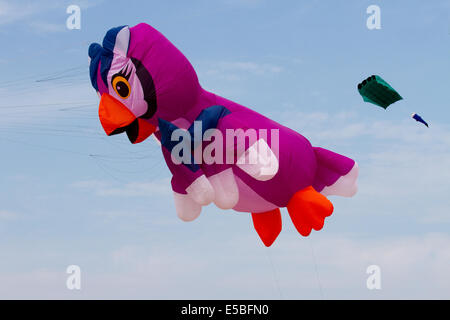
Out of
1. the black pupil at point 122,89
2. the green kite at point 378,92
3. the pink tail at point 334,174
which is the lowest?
the pink tail at point 334,174

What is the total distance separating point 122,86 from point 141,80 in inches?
11.1

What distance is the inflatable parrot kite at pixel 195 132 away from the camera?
8906 mm

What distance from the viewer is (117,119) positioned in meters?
9.04

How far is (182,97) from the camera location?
29.5 feet

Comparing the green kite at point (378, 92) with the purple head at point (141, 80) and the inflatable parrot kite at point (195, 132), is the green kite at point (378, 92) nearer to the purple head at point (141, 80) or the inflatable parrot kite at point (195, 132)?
the inflatable parrot kite at point (195, 132)

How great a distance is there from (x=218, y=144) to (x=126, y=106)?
1282mm

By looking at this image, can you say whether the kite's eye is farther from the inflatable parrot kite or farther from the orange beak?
the orange beak

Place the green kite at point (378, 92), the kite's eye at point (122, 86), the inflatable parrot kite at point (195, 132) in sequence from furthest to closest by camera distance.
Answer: the green kite at point (378, 92), the kite's eye at point (122, 86), the inflatable parrot kite at point (195, 132)

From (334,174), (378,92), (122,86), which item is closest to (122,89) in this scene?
(122,86)

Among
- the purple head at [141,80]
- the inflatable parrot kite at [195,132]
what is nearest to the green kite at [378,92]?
the inflatable parrot kite at [195,132]
